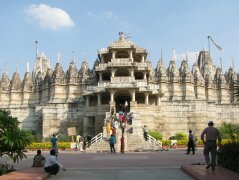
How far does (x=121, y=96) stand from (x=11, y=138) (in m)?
30.3

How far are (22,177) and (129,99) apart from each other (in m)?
32.3

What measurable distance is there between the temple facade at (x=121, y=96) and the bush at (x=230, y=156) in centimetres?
1925

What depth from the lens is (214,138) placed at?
1332 centimetres

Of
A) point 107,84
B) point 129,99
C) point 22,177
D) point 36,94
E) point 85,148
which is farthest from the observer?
point 36,94

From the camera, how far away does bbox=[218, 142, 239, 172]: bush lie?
41.9 feet

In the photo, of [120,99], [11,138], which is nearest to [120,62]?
[120,99]

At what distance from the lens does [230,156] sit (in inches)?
525

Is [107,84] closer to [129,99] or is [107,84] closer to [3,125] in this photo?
[129,99]

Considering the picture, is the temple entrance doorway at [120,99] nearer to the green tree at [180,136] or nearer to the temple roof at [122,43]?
the temple roof at [122,43]

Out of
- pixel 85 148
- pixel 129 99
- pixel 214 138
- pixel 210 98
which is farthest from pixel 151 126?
pixel 214 138

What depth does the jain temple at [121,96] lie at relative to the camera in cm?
4147

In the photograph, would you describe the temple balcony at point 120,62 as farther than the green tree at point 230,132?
Yes

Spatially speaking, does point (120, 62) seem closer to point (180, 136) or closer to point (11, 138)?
point (180, 136)

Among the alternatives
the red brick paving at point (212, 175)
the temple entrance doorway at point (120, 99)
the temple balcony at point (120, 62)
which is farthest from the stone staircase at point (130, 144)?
the red brick paving at point (212, 175)
